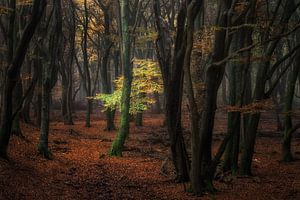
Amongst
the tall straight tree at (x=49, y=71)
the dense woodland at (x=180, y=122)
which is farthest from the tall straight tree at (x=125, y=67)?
the tall straight tree at (x=49, y=71)

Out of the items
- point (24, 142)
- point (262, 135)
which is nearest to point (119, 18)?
point (24, 142)

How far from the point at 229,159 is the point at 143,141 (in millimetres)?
9180

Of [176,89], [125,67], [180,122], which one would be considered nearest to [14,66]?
[176,89]

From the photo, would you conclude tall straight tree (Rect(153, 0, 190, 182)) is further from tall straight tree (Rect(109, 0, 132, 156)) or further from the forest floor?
tall straight tree (Rect(109, 0, 132, 156))

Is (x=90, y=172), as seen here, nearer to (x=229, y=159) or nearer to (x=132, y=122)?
(x=229, y=159)

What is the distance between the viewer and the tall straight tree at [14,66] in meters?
11.3

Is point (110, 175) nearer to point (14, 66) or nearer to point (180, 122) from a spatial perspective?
point (180, 122)

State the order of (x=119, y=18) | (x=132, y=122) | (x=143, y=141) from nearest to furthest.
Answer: (x=119, y=18), (x=143, y=141), (x=132, y=122)

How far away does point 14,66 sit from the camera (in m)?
11.5

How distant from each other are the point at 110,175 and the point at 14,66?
4.91 meters

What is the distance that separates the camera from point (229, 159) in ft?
44.5

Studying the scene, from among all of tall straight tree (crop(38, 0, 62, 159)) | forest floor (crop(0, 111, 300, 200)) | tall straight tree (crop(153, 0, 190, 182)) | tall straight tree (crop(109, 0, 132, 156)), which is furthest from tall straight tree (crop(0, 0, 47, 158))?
tall straight tree (crop(109, 0, 132, 156))

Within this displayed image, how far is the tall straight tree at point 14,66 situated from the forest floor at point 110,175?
87 cm

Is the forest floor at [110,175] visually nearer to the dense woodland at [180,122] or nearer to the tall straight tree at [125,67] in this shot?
the dense woodland at [180,122]
